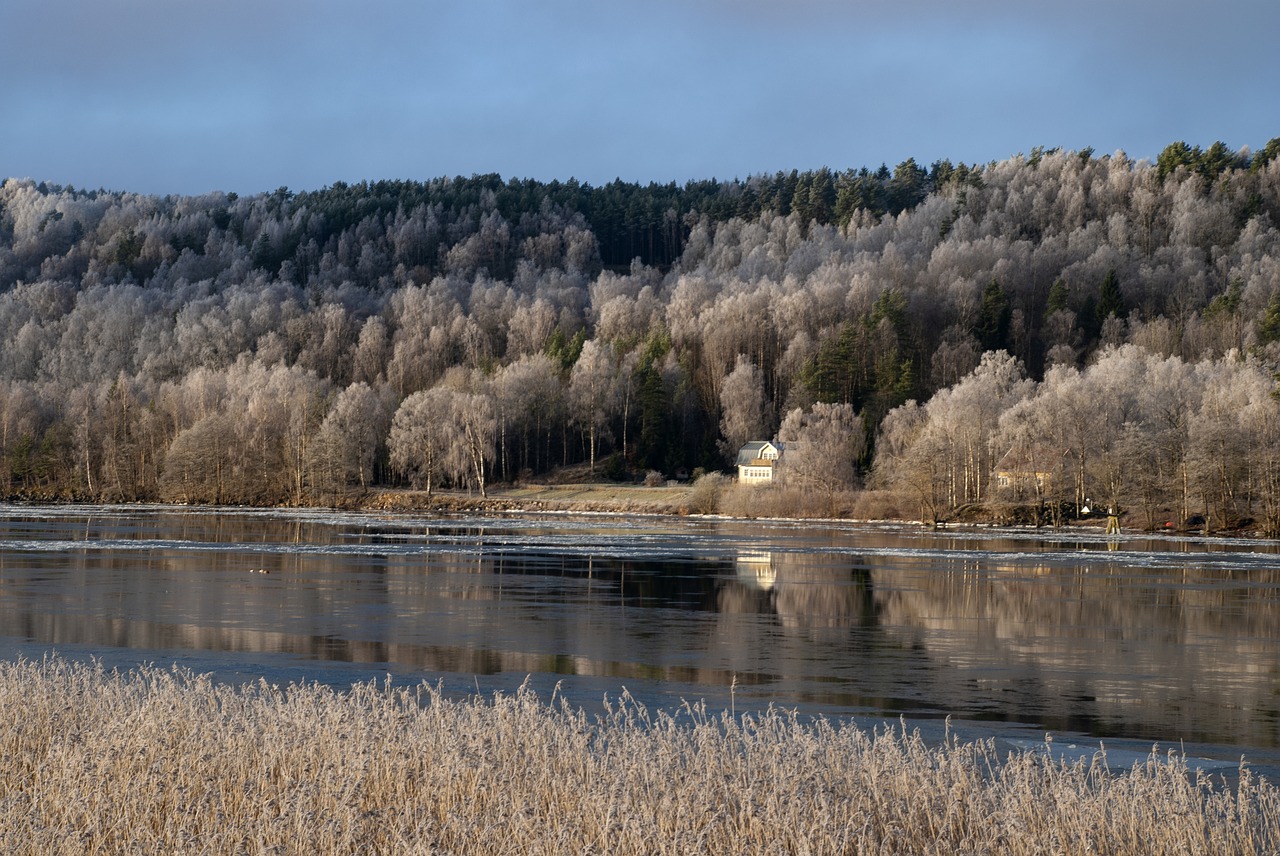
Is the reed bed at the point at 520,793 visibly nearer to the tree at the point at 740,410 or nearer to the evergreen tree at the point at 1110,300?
the tree at the point at 740,410

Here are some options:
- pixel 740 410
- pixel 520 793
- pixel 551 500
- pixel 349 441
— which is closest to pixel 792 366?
pixel 740 410

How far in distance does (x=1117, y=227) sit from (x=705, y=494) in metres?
95.3

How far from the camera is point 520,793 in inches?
476

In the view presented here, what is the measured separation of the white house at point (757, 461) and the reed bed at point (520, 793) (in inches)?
3539

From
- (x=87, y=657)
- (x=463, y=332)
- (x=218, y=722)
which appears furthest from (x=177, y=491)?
(x=218, y=722)

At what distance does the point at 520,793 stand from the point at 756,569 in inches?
1334

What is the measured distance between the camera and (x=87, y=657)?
22.9 m

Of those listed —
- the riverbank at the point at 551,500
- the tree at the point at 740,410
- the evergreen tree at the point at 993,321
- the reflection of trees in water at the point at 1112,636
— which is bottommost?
the riverbank at the point at 551,500

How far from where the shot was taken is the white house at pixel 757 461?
351 ft

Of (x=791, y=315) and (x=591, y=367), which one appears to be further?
(x=791, y=315)

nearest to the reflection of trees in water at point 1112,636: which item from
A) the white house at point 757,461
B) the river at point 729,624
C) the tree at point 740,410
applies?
the river at point 729,624

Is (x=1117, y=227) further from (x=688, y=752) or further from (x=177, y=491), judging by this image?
(x=688, y=752)

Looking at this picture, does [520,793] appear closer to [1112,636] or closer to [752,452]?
[1112,636]

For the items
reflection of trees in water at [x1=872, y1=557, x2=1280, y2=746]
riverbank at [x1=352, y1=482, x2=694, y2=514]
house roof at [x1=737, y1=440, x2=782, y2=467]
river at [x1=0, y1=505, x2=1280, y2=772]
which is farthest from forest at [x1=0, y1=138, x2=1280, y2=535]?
reflection of trees in water at [x1=872, y1=557, x2=1280, y2=746]
